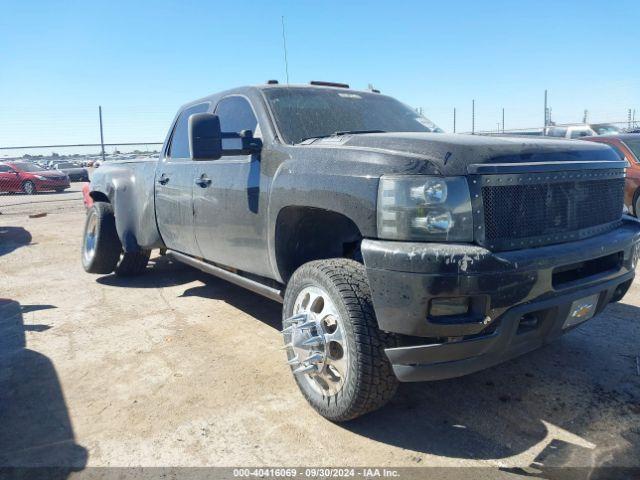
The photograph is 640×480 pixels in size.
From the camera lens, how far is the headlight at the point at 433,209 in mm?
2377

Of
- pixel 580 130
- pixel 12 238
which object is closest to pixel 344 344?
pixel 12 238

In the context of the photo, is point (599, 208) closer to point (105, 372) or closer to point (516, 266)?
point (516, 266)

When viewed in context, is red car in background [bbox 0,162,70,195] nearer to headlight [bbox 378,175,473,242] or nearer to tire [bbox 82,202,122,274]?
tire [bbox 82,202,122,274]

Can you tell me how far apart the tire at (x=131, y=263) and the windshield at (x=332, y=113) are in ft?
10.5

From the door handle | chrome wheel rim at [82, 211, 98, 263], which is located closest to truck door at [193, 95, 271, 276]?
the door handle

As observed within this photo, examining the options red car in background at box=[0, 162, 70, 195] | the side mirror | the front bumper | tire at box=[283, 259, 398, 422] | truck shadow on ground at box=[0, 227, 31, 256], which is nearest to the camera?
the front bumper

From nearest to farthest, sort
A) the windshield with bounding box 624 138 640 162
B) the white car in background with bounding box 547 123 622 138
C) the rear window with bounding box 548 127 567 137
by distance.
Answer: the windshield with bounding box 624 138 640 162
the white car in background with bounding box 547 123 622 138
the rear window with bounding box 548 127 567 137

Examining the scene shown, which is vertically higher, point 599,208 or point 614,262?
point 599,208

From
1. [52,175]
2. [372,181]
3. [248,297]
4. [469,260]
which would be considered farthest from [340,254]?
[52,175]

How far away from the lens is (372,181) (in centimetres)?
254

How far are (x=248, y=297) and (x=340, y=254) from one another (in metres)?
2.21

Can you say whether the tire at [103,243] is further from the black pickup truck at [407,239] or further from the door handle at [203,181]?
the black pickup truck at [407,239]

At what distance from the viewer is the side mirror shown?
10.8ft

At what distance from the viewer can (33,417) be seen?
3031mm
